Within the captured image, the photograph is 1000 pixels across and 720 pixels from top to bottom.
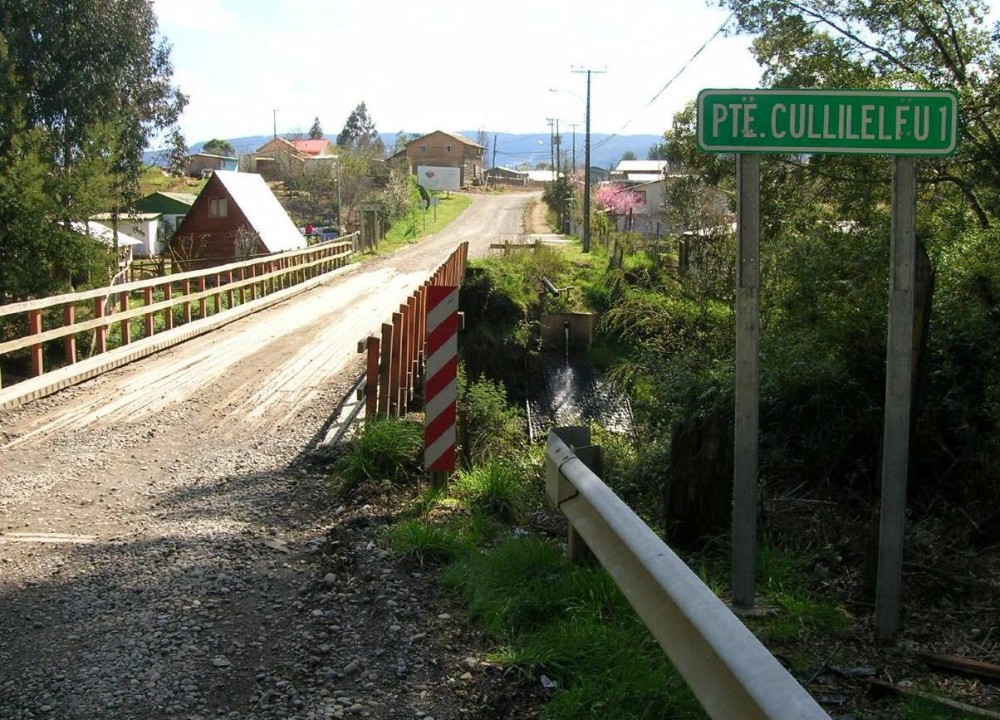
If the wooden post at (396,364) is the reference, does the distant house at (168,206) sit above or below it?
above

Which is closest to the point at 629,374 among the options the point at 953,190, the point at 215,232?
the point at 953,190

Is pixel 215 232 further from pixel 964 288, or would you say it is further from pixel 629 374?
pixel 964 288

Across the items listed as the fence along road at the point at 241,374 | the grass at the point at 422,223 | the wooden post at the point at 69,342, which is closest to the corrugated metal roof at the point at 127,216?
the fence along road at the point at 241,374

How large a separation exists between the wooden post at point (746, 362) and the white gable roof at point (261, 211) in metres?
36.4

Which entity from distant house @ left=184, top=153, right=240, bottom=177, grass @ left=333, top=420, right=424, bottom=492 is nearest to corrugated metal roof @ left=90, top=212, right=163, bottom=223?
grass @ left=333, top=420, right=424, bottom=492

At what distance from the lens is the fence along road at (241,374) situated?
1009 centimetres

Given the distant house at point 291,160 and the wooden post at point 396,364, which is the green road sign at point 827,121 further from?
the distant house at point 291,160

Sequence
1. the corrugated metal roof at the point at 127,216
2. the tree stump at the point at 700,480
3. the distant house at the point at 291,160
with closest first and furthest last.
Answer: the tree stump at the point at 700,480 → the corrugated metal roof at the point at 127,216 → the distant house at the point at 291,160

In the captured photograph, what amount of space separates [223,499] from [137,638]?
269 cm

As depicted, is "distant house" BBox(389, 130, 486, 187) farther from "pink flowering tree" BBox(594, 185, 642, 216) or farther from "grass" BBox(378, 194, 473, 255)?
"pink flowering tree" BBox(594, 185, 642, 216)


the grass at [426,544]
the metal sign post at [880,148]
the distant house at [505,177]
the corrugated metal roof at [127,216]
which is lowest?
the grass at [426,544]

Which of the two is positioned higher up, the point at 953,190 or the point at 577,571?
the point at 953,190

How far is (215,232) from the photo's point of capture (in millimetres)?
44250

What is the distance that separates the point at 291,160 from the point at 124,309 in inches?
2678
